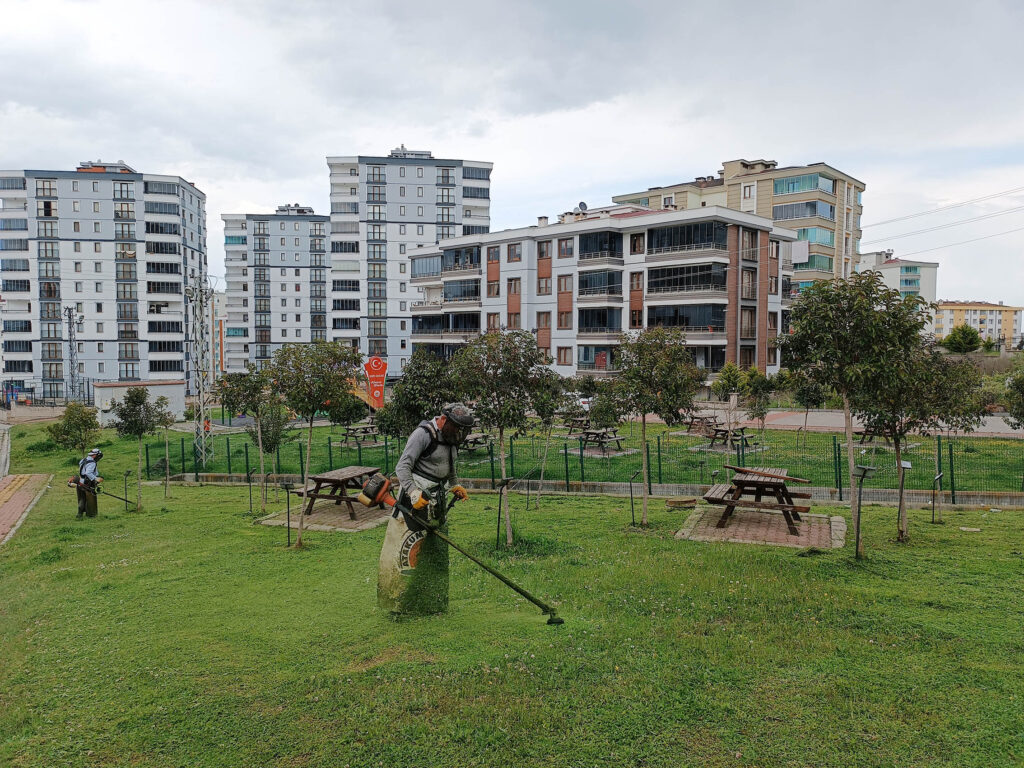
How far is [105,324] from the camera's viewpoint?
7719cm

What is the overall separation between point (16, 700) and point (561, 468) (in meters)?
15.3

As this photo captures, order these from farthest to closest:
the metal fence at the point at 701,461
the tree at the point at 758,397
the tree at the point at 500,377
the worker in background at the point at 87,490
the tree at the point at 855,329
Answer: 1. the tree at the point at 758,397
2. the metal fence at the point at 701,461
3. the worker in background at the point at 87,490
4. the tree at the point at 500,377
5. the tree at the point at 855,329

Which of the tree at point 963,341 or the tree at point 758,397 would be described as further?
the tree at point 963,341

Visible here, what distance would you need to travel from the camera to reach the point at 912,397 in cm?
1103

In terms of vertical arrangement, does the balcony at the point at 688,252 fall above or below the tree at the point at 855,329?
above

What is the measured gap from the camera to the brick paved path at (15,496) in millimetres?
15641

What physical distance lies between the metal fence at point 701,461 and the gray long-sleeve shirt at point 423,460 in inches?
323


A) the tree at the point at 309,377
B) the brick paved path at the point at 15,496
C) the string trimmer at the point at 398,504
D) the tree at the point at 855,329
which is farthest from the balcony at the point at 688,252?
the string trimmer at the point at 398,504

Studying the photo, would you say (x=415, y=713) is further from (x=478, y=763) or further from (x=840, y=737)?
(x=840, y=737)

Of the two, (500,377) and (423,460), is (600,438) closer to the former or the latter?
(500,377)

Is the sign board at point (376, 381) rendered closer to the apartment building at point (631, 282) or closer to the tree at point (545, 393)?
the apartment building at point (631, 282)

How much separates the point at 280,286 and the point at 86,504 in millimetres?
80800

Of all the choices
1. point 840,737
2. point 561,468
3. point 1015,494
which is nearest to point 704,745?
point 840,737

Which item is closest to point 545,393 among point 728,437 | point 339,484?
point 339,484
